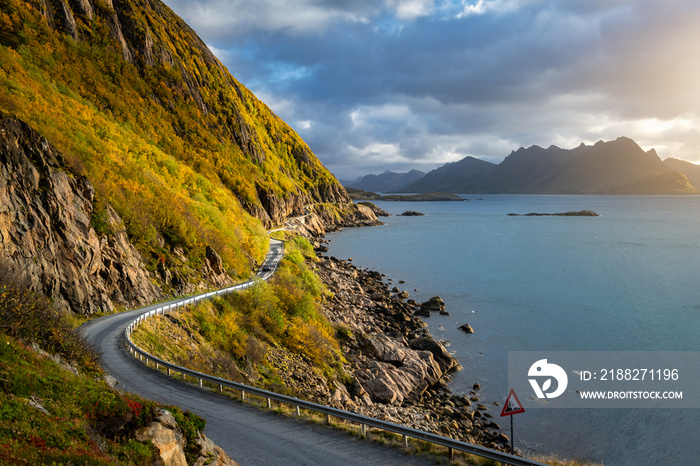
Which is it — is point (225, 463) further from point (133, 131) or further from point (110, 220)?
point (133, 131)

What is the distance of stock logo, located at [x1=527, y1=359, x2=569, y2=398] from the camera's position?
2895 centimetres

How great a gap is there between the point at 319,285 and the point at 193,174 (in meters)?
23.0

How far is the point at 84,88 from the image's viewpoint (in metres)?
49.3

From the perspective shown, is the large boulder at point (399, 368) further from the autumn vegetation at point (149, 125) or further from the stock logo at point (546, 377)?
the autumn vegetation at point (149, 125)

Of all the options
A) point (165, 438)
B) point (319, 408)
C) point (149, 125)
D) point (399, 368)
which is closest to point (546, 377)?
point (399, 368)

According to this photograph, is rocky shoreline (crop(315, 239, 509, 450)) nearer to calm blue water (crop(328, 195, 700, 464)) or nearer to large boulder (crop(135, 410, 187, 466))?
calm blue water (crop(328, 195, 700, 464))

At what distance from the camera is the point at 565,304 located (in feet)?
161

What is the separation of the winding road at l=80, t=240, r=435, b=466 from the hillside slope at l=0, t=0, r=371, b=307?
1233cm

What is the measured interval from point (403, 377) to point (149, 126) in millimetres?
47420

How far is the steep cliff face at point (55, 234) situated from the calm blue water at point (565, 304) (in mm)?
23847

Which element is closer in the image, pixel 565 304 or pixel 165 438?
pixel 165 438

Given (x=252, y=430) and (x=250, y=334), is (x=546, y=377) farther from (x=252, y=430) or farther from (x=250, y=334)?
(x=252, y=430)

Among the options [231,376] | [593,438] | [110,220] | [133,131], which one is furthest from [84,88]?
[593,438]

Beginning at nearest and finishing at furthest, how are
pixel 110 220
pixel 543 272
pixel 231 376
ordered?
pixel 231 376
pixel 110 220
pixel 543 272
